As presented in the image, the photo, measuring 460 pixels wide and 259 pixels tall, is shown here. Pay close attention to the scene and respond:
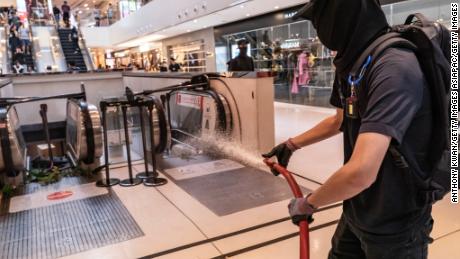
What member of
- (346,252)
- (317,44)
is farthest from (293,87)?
(346,252)

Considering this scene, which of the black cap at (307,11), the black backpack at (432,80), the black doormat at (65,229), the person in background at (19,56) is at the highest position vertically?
the person in background at (19,56)

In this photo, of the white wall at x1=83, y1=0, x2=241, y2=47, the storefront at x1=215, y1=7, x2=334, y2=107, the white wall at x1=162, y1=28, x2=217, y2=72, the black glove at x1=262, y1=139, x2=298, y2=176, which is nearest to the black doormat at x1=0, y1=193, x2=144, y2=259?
the black glove at x1=262, y1=139, x2=298, y2=176

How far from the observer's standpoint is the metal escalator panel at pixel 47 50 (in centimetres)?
1395

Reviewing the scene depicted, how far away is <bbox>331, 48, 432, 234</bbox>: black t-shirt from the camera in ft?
3.67

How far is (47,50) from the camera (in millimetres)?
14641

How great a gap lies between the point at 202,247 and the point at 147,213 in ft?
2.87

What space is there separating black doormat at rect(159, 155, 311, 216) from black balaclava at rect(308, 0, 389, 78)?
2281 millimetres

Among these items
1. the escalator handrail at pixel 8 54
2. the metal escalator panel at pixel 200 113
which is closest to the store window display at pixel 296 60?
the metal escalator panel at pixel 200 113

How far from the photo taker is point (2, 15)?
1705 cm

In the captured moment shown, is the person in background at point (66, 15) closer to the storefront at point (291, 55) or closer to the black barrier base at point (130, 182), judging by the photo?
the storefront at point (291, 55)

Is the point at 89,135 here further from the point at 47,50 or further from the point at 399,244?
the point at 47,50

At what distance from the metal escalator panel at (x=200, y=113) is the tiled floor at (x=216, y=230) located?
1731 millimetres

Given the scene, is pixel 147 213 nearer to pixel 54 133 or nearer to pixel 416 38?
pixel 416 38

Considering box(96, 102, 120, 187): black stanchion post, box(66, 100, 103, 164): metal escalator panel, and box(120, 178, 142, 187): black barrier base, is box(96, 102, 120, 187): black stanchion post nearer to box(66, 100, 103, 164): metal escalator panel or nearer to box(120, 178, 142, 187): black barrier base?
box(120, 178, 142, 187): black barrier base
